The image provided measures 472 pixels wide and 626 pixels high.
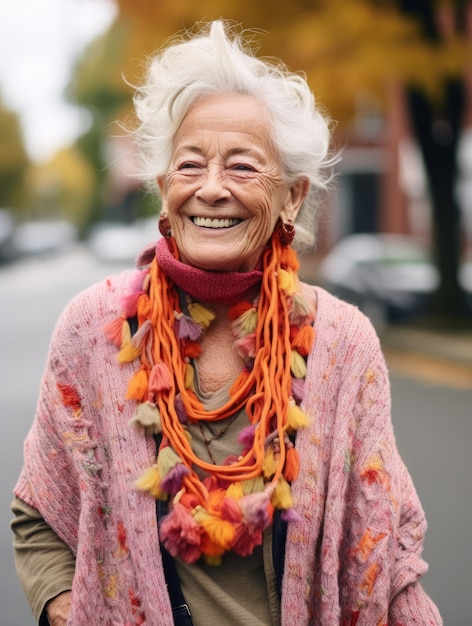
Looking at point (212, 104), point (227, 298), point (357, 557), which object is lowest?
point (357, 557)

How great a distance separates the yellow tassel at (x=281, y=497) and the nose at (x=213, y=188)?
635mm

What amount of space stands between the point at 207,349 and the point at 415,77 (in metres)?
12.2

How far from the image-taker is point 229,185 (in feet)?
7.15

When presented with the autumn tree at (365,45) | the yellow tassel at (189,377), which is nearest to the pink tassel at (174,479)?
the yellow tassel at (189,377)

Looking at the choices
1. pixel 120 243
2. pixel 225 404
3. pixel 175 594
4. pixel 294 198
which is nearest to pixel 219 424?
pixel 225 404

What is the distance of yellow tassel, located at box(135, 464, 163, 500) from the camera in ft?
6.82

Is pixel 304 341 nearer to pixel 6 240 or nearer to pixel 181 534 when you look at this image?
pixel 181 534

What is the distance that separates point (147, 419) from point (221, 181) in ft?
1.81

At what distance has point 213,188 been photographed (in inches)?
84.8

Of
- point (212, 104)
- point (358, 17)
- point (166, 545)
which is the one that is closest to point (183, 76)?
point (212, 104)

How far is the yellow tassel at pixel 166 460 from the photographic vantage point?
6.79 ft

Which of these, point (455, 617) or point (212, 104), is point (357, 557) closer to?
point (212, 104)

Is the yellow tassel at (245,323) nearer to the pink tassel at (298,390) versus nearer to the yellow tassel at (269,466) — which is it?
the pink tassel at (298,390)

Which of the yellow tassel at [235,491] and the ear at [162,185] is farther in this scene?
the ear at [162,185]
